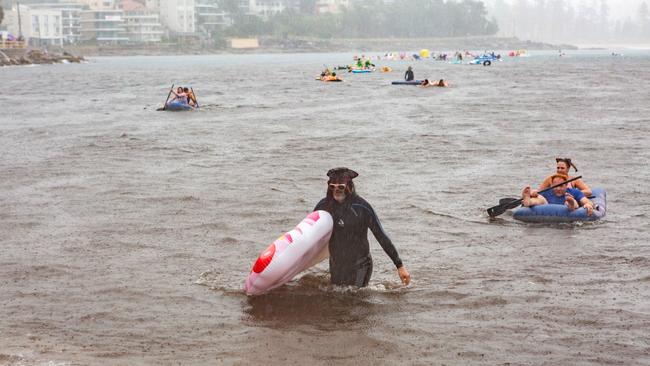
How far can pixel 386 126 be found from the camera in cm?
3142

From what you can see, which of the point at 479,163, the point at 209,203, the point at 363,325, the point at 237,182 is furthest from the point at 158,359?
the point at 479,163

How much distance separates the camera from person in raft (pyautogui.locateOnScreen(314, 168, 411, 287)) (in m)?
10.2

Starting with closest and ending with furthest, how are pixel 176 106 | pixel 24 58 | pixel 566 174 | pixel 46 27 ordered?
pixel 566 174 → pixel 176 106 → pixel 24 58 → pixel 46 27

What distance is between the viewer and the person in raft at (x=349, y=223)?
10180mm

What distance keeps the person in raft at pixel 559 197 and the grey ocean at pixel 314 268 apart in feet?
1.47

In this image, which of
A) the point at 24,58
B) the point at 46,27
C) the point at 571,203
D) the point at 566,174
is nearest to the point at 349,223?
the point at 571,203

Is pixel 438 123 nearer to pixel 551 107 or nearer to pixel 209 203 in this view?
pixel 551 107

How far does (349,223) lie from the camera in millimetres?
10375

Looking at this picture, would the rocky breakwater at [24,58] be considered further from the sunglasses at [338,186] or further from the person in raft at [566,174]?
the sunglasses at [338,186]

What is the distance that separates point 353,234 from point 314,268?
1.92 m

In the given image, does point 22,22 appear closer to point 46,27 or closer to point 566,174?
point 46,27

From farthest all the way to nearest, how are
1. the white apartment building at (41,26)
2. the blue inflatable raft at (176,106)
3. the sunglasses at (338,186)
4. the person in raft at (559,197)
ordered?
the white apartment building at (41,26) < the blue inflatable raft at (176,106) < the person in raft at (559,197) < the sunglasses at (338,186)

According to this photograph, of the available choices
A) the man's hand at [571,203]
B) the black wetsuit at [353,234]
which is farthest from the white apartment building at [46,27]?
the black wetsuit at [353,234]

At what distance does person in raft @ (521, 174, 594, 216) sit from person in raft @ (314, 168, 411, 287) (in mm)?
5152
